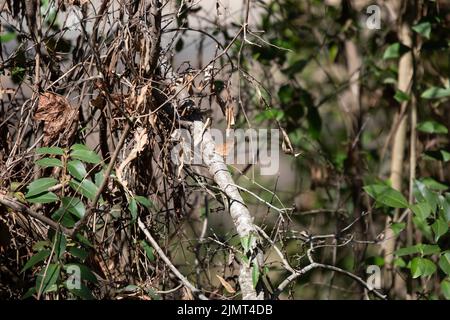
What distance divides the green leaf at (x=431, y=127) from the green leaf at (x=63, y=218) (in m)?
1.80

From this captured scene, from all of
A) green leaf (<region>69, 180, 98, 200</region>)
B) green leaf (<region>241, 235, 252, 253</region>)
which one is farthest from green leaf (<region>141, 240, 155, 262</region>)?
green leaf (<region>241, 235, 252, 253</region>)

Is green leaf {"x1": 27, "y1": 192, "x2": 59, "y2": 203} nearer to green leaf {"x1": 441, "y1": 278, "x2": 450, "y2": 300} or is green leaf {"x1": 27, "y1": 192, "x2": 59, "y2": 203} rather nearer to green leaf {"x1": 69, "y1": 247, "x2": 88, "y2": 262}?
green leaf {"x1": 69, "y1": 247, "x2": 88, "y2": 262}

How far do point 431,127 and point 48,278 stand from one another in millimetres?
1906

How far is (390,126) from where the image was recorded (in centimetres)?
350

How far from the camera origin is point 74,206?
191 cm

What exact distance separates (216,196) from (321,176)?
1535 millimetres

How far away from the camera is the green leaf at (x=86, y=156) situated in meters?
1.96

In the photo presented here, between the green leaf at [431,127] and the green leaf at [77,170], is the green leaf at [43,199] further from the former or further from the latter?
the green leaf at [431,127]

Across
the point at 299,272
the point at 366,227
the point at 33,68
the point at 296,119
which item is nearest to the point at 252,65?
the point at 296,119

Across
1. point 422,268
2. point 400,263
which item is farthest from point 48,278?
point 400,263

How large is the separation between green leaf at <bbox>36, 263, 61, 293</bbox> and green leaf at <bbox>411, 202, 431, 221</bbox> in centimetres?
127

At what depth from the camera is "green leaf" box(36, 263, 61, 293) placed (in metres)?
1.85

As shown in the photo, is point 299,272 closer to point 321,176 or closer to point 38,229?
point 38,229

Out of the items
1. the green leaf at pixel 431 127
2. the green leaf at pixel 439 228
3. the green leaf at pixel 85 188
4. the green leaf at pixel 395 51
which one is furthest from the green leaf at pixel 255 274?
the green leaf at pixel 395 51
